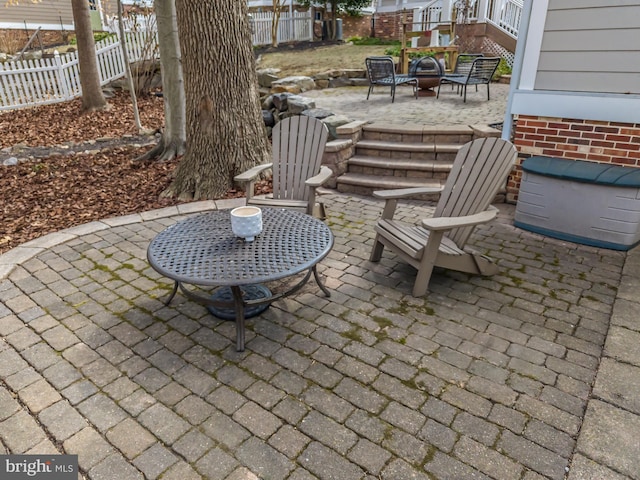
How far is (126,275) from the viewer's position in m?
2.87

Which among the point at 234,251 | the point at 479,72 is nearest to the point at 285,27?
the point at 479,72

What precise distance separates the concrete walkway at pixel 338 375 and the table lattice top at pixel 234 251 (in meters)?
0.43

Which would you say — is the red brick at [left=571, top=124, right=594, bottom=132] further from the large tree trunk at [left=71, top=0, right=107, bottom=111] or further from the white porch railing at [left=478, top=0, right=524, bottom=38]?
the large tree trunk at [left=71, top=0, right=107, bottom=111]

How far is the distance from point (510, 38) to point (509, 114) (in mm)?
7136

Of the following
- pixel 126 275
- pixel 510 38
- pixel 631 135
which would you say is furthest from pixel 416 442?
pixel 510 38

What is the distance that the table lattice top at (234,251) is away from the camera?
79.4 inches

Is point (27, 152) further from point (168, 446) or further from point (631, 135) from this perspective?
point (631, 135)

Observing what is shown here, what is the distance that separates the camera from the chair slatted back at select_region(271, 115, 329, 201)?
344cm

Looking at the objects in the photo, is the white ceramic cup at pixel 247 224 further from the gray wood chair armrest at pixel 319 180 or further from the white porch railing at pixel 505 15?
the white porch railing at pixel 505 15

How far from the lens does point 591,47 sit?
326 centimetres

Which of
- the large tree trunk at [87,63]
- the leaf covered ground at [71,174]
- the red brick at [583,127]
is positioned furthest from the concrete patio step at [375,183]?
the large tree trunk at [87,63]

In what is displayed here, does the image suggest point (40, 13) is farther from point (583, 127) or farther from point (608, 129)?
point (608, 129)

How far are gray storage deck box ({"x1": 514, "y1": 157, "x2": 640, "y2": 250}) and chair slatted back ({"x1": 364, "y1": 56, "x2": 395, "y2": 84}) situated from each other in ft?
12.5

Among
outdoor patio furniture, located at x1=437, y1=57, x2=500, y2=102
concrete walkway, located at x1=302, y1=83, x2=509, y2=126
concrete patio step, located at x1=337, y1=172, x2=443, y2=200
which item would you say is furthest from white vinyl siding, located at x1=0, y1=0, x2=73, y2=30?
concrete patio step, located at x1=337, y1=172, x2=443, y2=200
